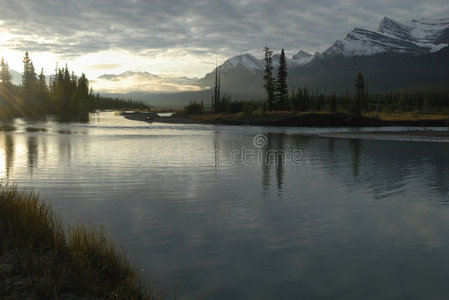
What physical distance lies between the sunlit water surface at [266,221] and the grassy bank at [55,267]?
776 mm

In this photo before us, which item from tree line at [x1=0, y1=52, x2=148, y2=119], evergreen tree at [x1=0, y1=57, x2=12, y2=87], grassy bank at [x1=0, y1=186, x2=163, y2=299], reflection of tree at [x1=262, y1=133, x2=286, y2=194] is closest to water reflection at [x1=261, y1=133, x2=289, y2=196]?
reflection of tree at [x1=262, y1=133, x2=286, y2=194]

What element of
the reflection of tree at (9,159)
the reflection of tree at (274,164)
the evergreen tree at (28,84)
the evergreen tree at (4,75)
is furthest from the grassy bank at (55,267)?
the evergreen tree at (4,75)

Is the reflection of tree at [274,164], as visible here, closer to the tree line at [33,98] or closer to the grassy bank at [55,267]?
the grassy bank at [55,267]

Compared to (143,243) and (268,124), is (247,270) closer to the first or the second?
(143,243)

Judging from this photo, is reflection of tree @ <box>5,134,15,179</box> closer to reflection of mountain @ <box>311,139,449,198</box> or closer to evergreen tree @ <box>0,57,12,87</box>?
reflection of mountain @ <box>311,139,449,198</box>

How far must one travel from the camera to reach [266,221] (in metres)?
11.2

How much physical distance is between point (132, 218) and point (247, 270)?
4664 millimetres

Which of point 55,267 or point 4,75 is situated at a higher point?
point 4,75

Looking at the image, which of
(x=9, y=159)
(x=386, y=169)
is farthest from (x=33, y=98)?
(x=386, y=169)

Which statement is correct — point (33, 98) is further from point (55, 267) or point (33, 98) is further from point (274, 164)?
point (55, 267)

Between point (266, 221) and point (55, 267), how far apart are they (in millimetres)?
5993

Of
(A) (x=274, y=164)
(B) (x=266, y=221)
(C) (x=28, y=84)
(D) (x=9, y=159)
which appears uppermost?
(C) (x=28, y=84)

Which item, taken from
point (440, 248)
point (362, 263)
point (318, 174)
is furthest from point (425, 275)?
point (318, 174)

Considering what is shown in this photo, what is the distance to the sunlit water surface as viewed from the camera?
7500 millimetres
